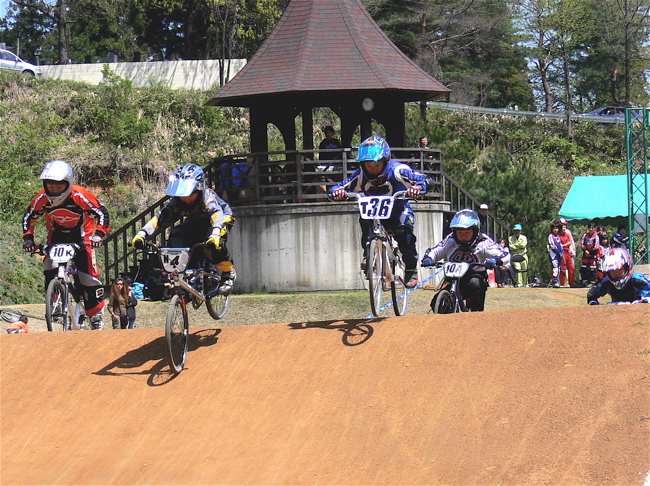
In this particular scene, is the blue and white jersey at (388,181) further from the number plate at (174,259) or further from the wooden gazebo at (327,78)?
the wooden gazebo at (327,78)

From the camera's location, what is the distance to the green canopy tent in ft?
86.4

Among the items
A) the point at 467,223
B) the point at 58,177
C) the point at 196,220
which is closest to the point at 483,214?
the point at 467,223

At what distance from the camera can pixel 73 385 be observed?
1005 centimetres

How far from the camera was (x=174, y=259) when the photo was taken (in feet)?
33.5

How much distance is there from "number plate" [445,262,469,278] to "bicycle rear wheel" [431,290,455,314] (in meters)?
0.30

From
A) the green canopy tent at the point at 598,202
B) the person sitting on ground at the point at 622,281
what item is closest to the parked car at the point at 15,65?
the green canopy tent at the point at 598,202

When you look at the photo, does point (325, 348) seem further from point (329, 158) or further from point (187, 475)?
point (329, 158)

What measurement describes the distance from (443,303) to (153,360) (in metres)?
3.78

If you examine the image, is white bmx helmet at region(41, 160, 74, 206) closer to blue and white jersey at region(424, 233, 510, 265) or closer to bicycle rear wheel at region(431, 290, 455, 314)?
blue and white jersey at region(424, 233, 510, 265)

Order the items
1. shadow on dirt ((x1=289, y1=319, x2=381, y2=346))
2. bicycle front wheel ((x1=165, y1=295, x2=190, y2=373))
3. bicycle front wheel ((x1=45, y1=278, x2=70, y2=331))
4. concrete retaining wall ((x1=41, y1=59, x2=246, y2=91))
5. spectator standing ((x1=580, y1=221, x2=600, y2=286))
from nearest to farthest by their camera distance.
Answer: bicycle front wheel ((x1=165, y1=295, x2=190, y2=373)) < shadow on dirt ((x1=289, y1=319, x2=381, y2=346)) < bicycle front wheel ((x1=45, y1=278, x2=70, y2=331)) < spectator standing ((x1=580, y1=221, x2=600, y2=286)) < concrete retaining wall ((x1=41, y1=59, x2=246, y2=91))

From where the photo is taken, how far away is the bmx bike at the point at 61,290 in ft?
38.6

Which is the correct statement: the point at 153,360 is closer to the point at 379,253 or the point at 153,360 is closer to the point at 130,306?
the point at 379,253

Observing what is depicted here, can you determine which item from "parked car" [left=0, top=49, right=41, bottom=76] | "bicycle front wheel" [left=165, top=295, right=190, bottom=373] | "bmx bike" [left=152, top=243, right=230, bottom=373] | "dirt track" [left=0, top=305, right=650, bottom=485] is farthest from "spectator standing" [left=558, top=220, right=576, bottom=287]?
"parked car" [left=0, top=49, right=41, bottom=76]

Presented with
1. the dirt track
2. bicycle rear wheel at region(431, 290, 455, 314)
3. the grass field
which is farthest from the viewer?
the grass field
